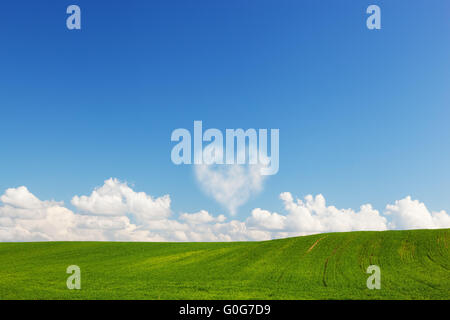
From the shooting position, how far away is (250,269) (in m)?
A: 43.0

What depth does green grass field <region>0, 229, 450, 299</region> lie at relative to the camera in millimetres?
27984

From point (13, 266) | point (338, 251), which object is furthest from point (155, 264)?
point (338, 251)

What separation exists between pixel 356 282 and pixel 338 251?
1877 centimetres

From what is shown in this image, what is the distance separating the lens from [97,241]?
84312 millimetres

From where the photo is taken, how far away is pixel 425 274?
1407 inches

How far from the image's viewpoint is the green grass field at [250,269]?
27984 millimetres

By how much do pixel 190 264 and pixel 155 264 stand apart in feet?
17.6
